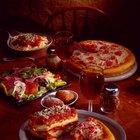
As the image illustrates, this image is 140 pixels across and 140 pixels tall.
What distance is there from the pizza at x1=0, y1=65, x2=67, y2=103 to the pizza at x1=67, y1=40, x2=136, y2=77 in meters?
0.19

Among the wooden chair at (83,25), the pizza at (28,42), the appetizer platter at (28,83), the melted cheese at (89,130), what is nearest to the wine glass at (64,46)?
the appetizer platter at (28,83)

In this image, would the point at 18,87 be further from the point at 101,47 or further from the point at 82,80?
the point at 101,47

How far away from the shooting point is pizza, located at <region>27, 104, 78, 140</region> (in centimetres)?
136

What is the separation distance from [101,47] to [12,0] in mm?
1938

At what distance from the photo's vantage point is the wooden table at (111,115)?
146 centimetres

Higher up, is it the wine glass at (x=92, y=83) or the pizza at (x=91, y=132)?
the wine glass at (x=92, y=83)

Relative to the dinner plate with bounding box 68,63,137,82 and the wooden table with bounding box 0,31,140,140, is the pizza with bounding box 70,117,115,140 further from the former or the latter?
the dinner plate with bounding box 68,63,137,82

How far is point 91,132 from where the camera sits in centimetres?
132

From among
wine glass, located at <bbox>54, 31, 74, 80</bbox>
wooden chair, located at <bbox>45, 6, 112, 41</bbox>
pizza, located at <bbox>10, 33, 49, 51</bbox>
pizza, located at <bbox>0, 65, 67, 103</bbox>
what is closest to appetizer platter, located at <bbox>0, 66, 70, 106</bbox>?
pizza, located at <bbox>0, 65, 67, 103</bbox>

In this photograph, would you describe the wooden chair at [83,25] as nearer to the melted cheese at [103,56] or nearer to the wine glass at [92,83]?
the melted cheese at [103,56]

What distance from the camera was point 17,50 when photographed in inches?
86.1

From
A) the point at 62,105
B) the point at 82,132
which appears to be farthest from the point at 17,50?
the point at 82,132

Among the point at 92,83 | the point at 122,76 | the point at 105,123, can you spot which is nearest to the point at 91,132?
the point at 105,123

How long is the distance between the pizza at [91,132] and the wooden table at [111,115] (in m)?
0.14
